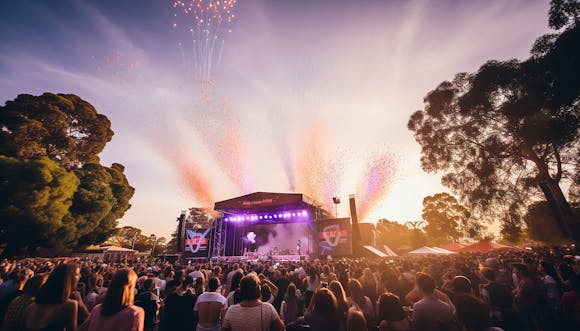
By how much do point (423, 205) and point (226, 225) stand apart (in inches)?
2033

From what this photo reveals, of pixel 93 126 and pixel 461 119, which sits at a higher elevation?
pixel 93 126

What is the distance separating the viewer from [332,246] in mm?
24000

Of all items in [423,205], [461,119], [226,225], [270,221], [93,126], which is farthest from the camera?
[423,205]

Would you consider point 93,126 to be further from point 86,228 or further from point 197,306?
point 197,306

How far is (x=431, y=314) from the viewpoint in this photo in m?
3.19

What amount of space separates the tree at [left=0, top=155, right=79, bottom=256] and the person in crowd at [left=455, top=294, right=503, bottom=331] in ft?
72.8

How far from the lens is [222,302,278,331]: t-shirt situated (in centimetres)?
252

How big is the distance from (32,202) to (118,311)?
19.9 meters

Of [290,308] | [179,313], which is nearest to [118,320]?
[179,313]

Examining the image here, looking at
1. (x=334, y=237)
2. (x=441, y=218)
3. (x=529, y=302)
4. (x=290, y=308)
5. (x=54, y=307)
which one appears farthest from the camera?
(x=441, y=218)

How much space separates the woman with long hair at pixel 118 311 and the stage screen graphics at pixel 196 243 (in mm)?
27957

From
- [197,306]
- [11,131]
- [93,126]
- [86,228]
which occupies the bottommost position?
[197,306]

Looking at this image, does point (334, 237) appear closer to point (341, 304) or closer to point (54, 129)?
point (341, 304)

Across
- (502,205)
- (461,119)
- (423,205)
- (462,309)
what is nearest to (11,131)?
(462,309)
